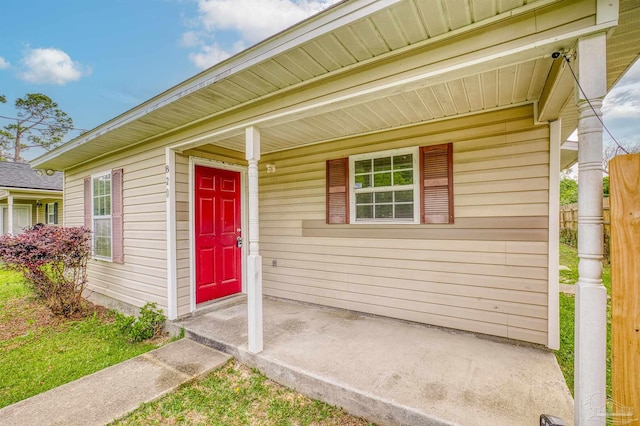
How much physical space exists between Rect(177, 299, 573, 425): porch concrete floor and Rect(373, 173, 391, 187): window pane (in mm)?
1702

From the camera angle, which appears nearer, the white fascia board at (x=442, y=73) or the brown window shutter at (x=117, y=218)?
the white fascia board at (x=442, y=73)

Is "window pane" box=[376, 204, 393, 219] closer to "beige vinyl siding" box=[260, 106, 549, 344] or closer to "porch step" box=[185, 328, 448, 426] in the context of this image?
"beige vinyl siding" box=[260, 106, 549, 344]

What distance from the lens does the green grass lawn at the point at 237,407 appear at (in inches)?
79.1

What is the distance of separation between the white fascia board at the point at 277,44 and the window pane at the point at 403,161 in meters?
1.95

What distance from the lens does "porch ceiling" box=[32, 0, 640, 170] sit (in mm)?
1562

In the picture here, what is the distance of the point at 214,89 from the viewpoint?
2.53m

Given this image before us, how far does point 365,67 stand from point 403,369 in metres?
2.43

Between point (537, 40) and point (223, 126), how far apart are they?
2.71m

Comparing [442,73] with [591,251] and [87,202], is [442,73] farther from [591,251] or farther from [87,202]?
[87,202]

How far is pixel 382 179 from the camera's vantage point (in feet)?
11.5

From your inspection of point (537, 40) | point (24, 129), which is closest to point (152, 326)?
point (537, 40)

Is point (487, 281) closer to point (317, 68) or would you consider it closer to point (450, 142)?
point (450, 142)

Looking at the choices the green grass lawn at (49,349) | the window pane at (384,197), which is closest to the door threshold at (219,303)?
the green grass lawn at (49,349)

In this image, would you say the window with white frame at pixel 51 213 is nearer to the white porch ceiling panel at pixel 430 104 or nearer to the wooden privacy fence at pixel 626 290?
the white porch ceiling panel at pixel 430 104
